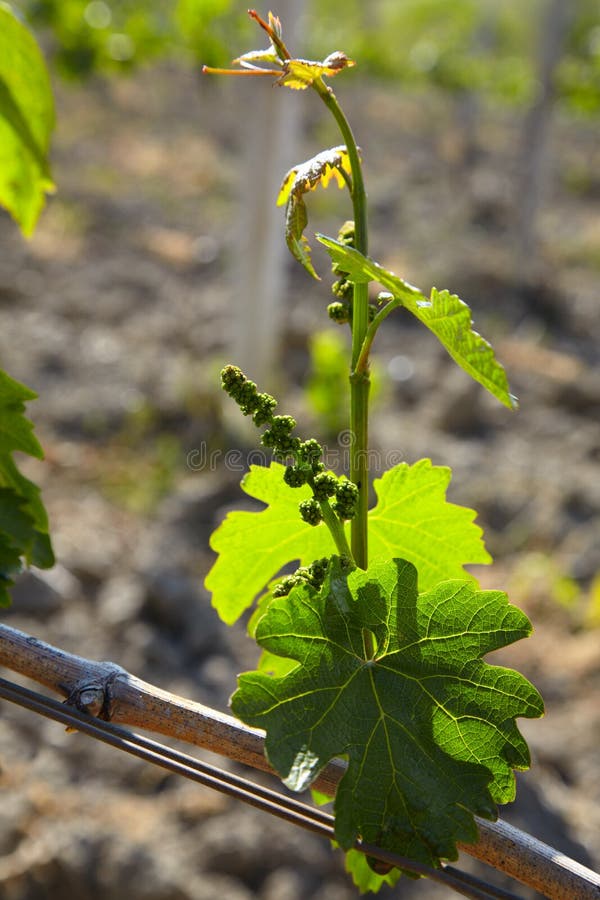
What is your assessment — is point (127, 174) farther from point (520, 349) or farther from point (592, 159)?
point (592, 159)

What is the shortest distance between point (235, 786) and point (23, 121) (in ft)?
2.10

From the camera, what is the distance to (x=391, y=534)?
712 millimetres

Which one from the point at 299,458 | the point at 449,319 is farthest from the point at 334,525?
the point at 449,319

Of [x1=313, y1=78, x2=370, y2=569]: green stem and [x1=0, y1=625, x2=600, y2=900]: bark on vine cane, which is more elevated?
[x1=313, y1=78, x2=370, y2=569]: green stem

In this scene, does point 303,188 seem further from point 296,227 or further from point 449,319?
point 449,319

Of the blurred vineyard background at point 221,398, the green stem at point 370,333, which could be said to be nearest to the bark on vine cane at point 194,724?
the green stem at point 370,333

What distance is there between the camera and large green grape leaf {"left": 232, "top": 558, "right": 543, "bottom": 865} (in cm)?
57

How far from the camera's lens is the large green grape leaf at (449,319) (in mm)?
519

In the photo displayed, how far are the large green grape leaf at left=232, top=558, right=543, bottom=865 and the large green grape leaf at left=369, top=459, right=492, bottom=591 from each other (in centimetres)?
11

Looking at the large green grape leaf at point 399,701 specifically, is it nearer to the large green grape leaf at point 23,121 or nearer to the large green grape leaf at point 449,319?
the large green grape leaf at point 449,319

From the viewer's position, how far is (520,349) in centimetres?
631

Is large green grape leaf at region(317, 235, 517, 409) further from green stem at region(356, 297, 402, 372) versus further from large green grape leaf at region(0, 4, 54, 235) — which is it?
large green grape leaf at region(0, 4, 54, 235)

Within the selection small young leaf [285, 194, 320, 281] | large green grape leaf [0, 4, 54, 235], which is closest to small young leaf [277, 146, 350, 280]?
small young leaf [285, 194, 320, 281]

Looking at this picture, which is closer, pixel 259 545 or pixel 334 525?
pixel 334 525
